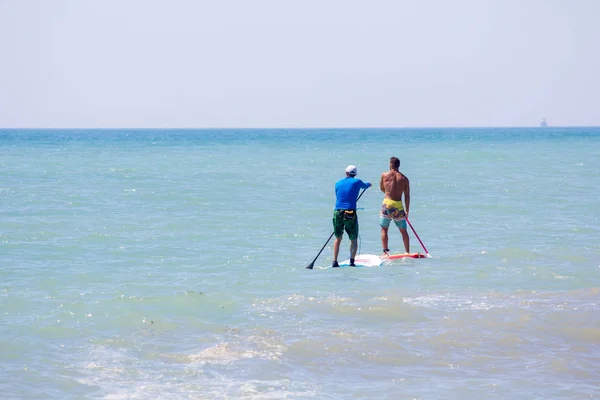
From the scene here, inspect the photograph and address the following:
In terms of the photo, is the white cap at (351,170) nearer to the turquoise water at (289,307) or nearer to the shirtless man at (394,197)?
the shirtless man at (394,197)

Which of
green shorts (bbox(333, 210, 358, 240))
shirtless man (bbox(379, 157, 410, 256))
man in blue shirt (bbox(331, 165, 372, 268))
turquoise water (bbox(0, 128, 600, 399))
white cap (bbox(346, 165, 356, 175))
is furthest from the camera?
shirtless man (bbox(379, 157, 410, 256))

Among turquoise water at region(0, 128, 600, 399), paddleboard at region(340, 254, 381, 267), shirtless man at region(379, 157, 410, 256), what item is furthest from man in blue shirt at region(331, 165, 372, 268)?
shirtless man at region(379, 157, 410, 256)

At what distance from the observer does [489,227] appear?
17766 mm

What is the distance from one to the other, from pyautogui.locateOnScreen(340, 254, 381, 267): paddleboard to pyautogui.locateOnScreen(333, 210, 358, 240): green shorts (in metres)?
0.46

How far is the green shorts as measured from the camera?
1308 centimetres

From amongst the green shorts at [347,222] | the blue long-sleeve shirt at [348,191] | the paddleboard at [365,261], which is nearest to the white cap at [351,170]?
the blue long-sleeve shirt at [348,191]

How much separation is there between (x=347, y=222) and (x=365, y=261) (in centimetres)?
84

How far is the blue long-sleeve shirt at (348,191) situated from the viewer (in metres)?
12.9

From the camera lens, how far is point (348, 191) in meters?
13.0

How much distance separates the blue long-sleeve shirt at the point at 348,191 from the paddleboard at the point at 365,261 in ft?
3.17

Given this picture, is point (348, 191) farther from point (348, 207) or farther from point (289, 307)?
point (289, 307)

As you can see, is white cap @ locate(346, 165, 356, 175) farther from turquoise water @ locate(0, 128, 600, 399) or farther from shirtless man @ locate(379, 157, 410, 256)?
turquoise water @ locate(0, 128, 600, 399)

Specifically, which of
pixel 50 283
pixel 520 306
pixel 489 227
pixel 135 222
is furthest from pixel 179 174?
pixel 520 306

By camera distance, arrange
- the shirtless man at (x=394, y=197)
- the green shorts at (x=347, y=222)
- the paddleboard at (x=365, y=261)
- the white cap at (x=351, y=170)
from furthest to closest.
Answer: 1. the shirtless man at (x=394, y=197)
2. the paddleboard at (x=365, y=261)
3. the green shorts at (x=347, y=222)
4. the white cap at (x=351, y=170)
